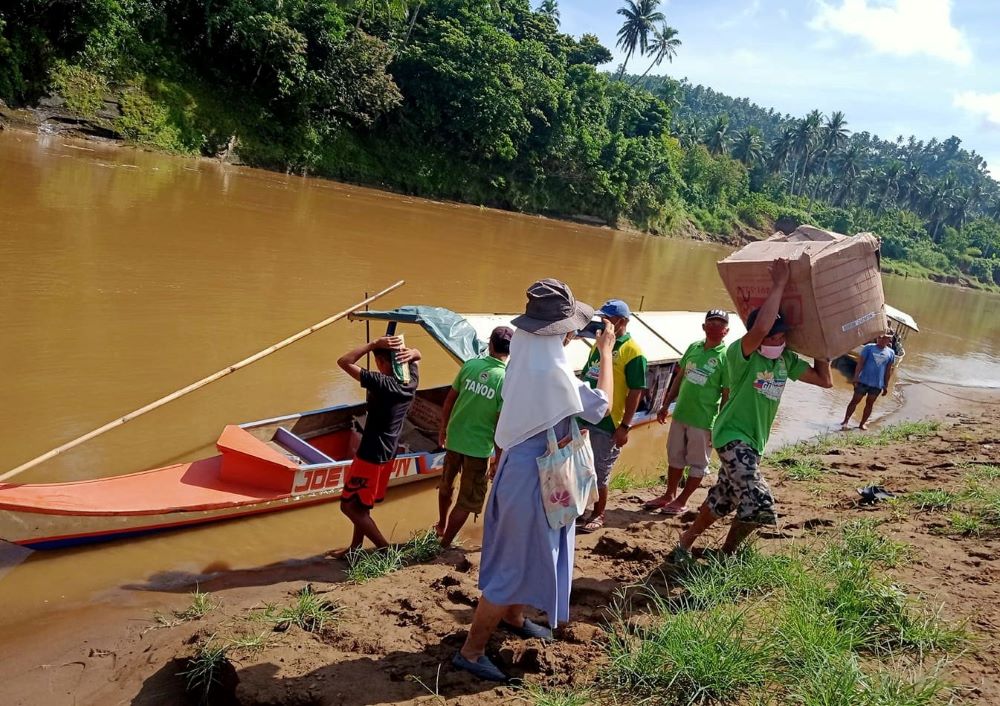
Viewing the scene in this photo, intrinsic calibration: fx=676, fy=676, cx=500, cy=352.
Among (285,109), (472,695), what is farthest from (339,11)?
(472,695)

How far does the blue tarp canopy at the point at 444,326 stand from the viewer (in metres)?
6.68

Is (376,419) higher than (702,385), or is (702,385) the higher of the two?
(702,385)

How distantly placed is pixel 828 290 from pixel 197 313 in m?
9.32

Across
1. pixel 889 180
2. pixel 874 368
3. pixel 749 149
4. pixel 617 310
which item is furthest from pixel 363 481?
pixel 889 180

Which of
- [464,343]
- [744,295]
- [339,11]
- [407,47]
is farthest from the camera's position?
[407,47]

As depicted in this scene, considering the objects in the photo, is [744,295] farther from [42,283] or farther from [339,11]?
[339,11]

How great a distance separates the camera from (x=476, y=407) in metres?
4.86

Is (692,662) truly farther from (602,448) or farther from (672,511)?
(672,511)

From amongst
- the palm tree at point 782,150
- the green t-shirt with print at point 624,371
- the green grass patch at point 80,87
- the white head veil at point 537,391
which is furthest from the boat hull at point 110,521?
the palm tree at point 782,150

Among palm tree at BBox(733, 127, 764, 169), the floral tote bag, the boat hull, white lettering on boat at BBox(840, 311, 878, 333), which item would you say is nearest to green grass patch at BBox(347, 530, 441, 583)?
the boat hull

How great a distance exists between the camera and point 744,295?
169 inches

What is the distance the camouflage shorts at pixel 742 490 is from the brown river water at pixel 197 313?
95.4 inches

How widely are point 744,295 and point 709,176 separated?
6483 centimetres

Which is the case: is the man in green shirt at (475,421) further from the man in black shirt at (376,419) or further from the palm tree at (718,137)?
the palm tree at (718,137)
